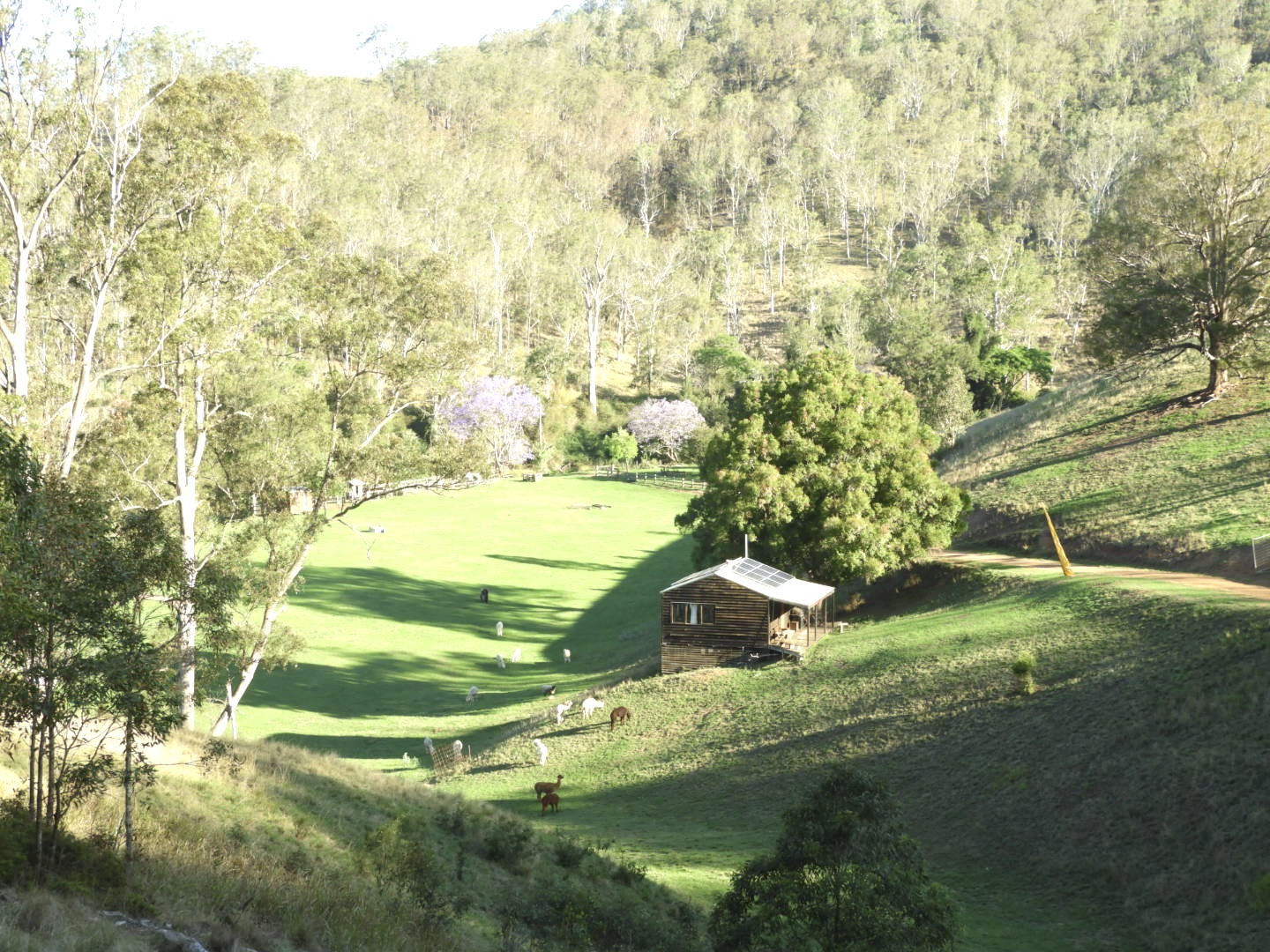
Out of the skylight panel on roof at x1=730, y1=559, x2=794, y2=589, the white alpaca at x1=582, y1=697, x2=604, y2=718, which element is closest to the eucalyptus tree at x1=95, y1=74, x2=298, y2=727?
the white alpaca at x1=582, y1=697, x2=604, y2=718

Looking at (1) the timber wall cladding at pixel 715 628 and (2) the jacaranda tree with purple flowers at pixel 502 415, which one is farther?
(2) the jacaranda tree with purple flowers at pixel 502 415

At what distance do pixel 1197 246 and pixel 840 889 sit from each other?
45864 mm

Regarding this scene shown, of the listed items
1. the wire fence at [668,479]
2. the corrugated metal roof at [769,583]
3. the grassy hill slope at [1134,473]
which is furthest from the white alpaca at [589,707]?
the wire fence at [668,479]

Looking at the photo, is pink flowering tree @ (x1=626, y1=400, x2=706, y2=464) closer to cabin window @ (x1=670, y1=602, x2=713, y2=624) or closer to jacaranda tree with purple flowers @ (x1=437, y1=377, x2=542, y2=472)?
jacaranda tree with purple flowers @ (x1=437, y1=377, x2=542, y2=472)

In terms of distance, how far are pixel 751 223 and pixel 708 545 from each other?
11928cm

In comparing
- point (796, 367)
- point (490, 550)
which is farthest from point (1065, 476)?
point (490, 550)

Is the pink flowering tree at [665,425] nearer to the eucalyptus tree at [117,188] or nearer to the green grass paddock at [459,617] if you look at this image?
the green grass paddock at [459,617]

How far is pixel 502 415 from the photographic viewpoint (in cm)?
10244

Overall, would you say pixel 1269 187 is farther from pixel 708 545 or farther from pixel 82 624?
pixel 82 624

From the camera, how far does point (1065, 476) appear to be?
51531 mm

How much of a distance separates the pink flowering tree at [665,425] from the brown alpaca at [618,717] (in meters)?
72.0

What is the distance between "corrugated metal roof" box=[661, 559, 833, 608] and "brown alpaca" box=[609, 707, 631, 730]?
16.0 feet

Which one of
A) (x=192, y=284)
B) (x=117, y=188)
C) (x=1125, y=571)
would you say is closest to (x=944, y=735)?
(x=1125, y=571)

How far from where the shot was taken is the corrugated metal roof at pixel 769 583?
37.7 meters
